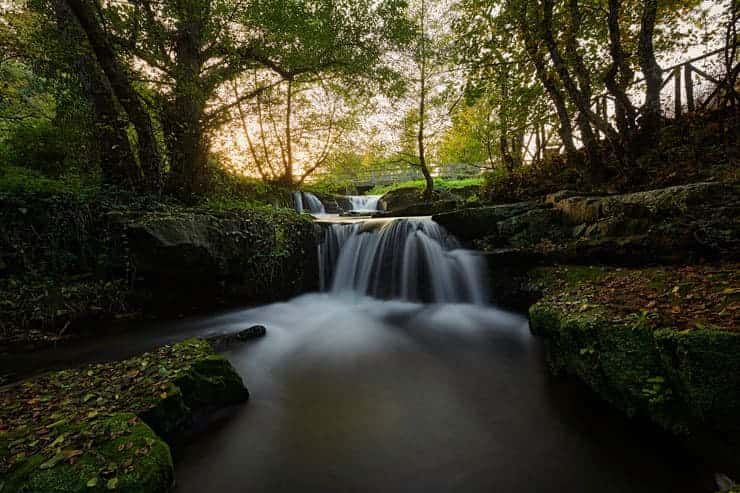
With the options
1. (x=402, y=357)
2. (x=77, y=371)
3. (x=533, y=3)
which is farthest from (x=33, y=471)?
(x=533, y=3)

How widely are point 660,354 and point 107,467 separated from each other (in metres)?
3.58

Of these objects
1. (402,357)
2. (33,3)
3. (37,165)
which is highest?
(33,3)

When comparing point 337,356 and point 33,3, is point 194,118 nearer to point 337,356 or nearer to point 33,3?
point 33,3

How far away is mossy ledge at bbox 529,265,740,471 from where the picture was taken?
1.90 meters

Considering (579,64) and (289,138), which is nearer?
(579,64)

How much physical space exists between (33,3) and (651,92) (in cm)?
1263

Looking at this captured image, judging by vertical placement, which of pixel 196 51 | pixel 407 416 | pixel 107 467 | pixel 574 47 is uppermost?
pixel 196 51

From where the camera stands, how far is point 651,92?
274 inches

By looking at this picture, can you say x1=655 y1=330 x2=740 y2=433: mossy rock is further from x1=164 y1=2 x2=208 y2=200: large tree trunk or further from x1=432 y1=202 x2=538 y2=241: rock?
Result: x1=164 y1=2 x2=208 y2=200: large tree trunk

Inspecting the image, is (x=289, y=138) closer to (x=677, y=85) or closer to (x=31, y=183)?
(x=31, y=183)

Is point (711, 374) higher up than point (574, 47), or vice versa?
point (574, 47)

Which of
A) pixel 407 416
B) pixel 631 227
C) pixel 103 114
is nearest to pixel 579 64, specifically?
pixel 631 227

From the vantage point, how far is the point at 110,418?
2.09 metres

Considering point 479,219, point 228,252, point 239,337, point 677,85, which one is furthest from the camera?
point 677,85
